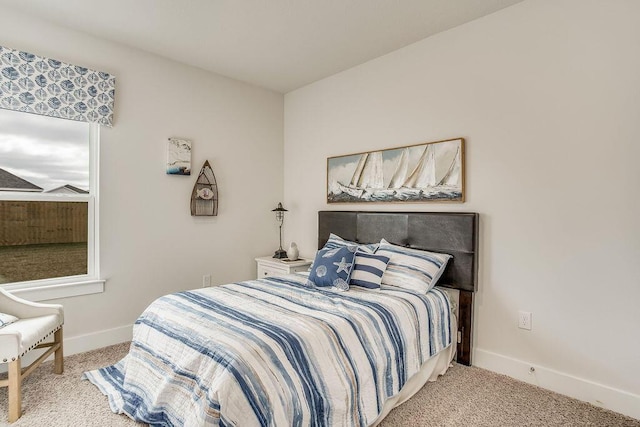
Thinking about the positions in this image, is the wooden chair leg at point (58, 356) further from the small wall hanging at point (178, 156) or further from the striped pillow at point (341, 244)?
the striped pillow at point (341, 244)

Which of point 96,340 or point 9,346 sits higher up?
point 9,346

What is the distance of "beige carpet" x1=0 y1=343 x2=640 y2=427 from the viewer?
6.34ft

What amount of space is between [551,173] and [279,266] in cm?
248

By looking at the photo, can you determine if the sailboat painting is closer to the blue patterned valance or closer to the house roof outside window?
the blue patterned valance

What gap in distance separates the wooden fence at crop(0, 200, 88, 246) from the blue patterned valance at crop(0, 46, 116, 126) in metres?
0.71

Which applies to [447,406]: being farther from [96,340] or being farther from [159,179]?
[159,179]

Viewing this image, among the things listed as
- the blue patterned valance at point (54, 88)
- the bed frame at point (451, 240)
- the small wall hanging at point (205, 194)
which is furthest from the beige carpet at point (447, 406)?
the blue patterned valance at point (54, 88)

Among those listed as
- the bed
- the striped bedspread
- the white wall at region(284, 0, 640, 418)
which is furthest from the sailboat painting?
the striped bedspread

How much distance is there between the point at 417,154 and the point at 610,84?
129 cm

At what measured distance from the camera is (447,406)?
210cm

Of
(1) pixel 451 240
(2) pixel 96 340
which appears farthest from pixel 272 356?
(2) pixel 96 340

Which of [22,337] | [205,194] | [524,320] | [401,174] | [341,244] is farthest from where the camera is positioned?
[205,194]

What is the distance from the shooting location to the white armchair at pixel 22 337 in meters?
1.89

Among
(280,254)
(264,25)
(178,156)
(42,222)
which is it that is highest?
(264,25)
